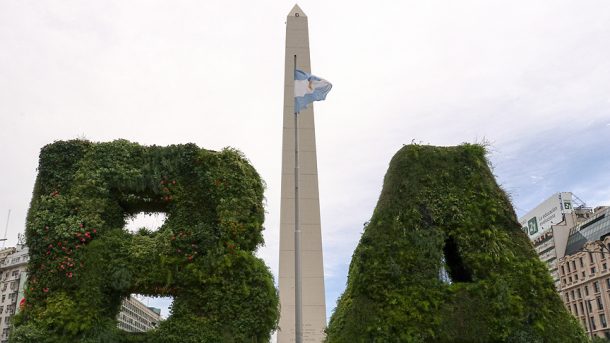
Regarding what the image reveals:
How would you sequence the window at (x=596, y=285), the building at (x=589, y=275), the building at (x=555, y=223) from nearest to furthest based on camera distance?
the building at (x=589, y=275)
the window at (x=596, y=285)
the building at (x=555, y=223)

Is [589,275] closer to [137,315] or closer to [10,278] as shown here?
[10,278]

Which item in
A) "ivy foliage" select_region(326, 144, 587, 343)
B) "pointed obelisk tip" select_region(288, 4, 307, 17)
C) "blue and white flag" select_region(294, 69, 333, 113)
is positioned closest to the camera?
"ivy foliage" select_region(326, 144, 587, 343)

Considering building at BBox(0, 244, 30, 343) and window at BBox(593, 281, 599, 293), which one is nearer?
window at BBox(593, 281, 599, 293)

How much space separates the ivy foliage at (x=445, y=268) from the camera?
41.5 ft

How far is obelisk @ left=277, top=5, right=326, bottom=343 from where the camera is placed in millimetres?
22531

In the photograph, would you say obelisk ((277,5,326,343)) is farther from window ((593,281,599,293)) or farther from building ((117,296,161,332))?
building ((117,296,161,332))

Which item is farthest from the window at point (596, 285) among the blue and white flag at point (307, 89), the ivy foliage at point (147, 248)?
the ivy foliage at point (147, 248)

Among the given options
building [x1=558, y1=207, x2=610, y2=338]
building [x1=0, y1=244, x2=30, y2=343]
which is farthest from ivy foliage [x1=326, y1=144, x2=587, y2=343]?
building [x1=0, y1=244, x2=30, y2=343]

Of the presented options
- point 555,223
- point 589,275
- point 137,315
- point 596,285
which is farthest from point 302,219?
point 137,315

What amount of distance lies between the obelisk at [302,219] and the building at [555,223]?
3159 inches

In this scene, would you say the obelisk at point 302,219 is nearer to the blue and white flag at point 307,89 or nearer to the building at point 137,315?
the blue and white flag at point 307,89

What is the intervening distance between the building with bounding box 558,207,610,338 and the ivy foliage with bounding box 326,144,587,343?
68002mm

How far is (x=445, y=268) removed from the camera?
45.2ft

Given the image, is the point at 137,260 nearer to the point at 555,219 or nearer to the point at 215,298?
the point at 215,298
